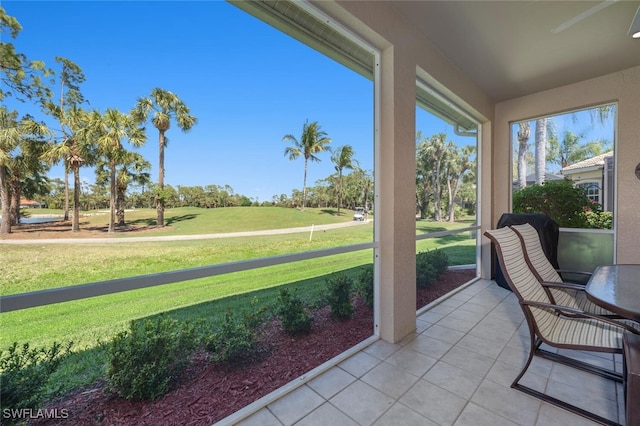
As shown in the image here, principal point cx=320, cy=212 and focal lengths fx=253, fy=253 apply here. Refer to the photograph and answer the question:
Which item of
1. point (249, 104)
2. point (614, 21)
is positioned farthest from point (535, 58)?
point (249, 104)

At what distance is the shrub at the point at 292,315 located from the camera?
7.36 feet

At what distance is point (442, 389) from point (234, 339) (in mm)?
1511

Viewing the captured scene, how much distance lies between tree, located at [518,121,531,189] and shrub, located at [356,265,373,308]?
3.45m

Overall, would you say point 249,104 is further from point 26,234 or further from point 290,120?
point 26,234

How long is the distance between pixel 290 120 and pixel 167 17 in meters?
1.01

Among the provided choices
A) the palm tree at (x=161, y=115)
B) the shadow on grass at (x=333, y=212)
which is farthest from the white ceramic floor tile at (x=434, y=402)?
the palm tree at (x=161, y=115)

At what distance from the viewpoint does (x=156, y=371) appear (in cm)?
157

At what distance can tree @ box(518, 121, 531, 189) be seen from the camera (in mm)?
4246

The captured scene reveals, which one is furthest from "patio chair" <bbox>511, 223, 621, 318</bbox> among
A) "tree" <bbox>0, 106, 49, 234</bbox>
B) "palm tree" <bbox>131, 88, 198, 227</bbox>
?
"tree" <bbox>0, 106, 49, 234</bbox>

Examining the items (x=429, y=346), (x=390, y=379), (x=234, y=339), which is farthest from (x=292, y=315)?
(x=429, y=346)

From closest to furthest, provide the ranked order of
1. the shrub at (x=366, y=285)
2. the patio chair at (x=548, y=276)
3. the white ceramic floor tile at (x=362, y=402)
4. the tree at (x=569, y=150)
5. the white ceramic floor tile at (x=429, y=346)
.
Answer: the white ceramic floor tile at (x=362, y=402) → the patio chair at (x=548, y=276) → the white ceramic floor tile at (x=429, y=346) → the shrub at (x=366, y=285) → the tree at (x=569, y=150)

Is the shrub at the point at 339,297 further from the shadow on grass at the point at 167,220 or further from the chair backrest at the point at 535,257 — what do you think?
the chair backrest at the point at 535,257

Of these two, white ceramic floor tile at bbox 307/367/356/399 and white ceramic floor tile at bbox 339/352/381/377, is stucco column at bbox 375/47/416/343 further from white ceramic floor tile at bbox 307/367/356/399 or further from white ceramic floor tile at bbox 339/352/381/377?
white ceramic floor tile at bbox 307/367/356/399

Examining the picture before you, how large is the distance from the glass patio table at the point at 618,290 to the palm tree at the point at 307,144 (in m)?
2.01
